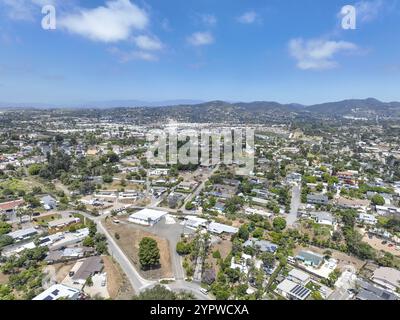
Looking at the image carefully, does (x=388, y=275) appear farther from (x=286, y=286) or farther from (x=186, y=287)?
(x=186, y=287)

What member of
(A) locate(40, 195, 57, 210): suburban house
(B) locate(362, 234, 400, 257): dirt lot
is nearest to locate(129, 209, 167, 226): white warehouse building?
(A) locate(40, 195, 57, 210): suburban house

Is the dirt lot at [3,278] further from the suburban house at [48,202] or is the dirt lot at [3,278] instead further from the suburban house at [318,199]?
the suburban house at [318,199]

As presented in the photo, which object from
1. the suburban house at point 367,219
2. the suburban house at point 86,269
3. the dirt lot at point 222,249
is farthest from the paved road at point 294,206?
the suburban house at point 86,269

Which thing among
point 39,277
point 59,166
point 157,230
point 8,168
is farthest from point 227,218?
point 8,168

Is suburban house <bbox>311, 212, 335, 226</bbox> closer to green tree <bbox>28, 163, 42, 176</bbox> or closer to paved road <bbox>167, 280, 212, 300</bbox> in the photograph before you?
paved road <bbox>167, 280, 212, 300</bbox>

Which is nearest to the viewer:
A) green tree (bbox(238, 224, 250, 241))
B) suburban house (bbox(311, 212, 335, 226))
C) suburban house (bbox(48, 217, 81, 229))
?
green tree (bbox(238, 224, 250, 241))
